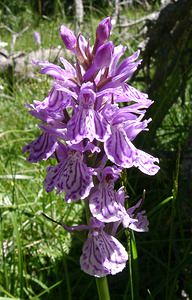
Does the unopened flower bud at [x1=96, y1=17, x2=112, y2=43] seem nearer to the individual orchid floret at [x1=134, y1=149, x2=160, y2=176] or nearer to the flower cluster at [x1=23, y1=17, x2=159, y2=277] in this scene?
the flower cluster at [x1=23, y1=17, x2=159, y2=277]

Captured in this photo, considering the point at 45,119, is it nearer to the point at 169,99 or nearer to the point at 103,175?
the point at 103,175

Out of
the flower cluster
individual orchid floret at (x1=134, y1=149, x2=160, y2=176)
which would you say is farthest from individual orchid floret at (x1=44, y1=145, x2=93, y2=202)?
individual orchid floret at (x1=134, y1=149, x2=160, y2=176)

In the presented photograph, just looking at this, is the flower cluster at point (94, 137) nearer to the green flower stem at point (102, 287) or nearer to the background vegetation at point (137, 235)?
the green flower stem at point (102, 287)

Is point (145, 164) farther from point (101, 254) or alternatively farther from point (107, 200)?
point (101, 254)

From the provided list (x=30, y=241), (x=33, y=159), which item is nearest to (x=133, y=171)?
(x=30, y=241)

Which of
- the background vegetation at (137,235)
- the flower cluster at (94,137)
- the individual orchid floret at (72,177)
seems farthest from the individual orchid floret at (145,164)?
the background vegetation at (137,235)

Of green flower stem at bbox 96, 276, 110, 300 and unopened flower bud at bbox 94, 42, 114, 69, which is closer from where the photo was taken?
unopened flower bud at bbox 94, 42, 114, 69

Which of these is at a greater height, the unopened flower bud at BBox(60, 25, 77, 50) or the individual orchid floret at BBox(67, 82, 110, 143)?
the unopened flower bud at BBox(60, 25, 77, 50)
